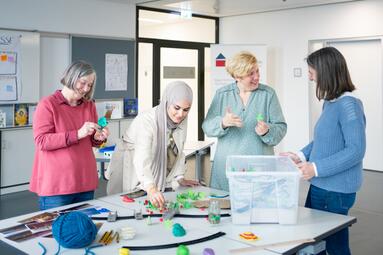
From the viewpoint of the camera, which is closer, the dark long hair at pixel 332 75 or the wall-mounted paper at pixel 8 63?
the dark long hair at pixel 332 75

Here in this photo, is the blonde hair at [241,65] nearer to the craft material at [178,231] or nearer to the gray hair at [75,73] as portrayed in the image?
the gray hair at [75,73]

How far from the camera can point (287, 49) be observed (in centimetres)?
731

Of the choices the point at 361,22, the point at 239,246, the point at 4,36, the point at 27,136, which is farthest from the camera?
the point at 361,22

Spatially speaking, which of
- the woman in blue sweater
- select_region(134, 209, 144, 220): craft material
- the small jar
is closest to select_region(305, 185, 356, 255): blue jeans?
the woman in blue sweater

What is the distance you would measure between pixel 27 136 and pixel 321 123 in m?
4.29

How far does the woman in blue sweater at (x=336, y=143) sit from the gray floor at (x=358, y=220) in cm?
145

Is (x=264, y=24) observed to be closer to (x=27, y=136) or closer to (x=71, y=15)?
(x=71, y=15)

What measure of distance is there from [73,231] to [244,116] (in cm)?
129

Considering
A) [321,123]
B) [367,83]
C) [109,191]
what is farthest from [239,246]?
[367,83]

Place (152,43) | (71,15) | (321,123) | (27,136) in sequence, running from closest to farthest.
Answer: (321,123) → (27,136) → (71,15) → (152,43)

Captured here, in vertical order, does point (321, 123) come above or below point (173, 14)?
below

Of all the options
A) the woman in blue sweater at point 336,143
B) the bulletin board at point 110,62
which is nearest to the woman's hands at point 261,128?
the woman in blue sweater at point 336,143

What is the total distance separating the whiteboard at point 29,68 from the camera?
17.6 ft

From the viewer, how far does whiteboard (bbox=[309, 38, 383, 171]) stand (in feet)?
21.2
